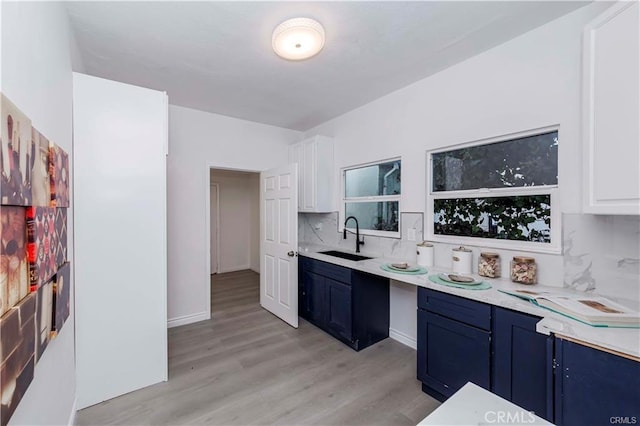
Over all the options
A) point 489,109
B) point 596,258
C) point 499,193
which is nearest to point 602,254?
point 596,258

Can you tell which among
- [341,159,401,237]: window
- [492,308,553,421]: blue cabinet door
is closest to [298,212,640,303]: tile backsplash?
[492,308,553,421]: blue cabinet door

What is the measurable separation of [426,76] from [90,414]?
3.77 meters

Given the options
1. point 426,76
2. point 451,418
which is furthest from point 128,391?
point 426,76

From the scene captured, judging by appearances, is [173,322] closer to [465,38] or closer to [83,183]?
[83,183]

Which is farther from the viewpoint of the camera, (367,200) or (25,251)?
(367,200)

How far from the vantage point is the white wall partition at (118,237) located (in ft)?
6.22

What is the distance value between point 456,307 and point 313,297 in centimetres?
177

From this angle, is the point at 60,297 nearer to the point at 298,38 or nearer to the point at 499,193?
the point at 298,38

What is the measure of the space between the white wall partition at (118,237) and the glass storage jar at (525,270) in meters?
2.66

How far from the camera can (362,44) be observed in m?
2.05

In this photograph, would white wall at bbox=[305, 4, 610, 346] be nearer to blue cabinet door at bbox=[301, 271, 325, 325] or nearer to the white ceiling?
the white ceiling

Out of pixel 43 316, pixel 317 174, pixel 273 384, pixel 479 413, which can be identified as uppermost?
pixel 317 174

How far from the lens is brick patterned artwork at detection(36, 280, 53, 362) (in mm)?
1092

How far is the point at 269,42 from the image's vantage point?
202 cm
